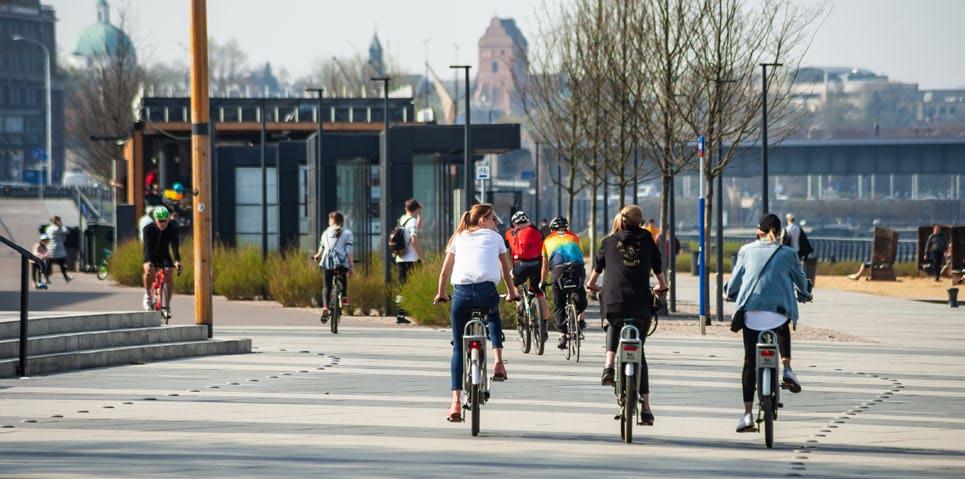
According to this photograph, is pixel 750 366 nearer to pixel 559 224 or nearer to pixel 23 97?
pixel 559 224

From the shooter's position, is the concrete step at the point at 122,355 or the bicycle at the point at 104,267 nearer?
the concrete step at the point at 122,355

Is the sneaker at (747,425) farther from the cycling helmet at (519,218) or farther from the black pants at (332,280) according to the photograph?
the black pants at (332,280)

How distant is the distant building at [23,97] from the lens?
164 metres

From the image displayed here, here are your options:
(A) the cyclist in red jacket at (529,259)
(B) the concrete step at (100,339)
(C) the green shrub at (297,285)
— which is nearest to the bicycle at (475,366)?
(B) the concrete step at (100,339)

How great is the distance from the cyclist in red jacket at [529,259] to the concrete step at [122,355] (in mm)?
3028

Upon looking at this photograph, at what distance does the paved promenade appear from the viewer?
10.7 m

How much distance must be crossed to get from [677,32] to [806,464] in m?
18.4

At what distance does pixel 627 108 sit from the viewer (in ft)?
103

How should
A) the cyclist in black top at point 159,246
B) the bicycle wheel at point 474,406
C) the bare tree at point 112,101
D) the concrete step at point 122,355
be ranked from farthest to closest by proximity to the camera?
the bare tree at point 112,101, the cyclist in black top at point 159,246, the concrete step at point 122,355, the bicycle wheel at point 474,406

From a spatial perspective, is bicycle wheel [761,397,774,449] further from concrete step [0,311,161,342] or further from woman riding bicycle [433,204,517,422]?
concrete step [0,311,161,342]

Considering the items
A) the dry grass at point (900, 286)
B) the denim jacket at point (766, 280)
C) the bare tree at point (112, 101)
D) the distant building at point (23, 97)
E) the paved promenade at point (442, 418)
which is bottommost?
the dry grass at point (900, 286)

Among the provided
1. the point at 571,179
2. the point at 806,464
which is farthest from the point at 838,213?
the point at 806,464

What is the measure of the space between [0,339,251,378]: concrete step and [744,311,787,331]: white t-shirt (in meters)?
7.34

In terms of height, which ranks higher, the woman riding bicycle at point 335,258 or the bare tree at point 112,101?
the bare tree at point 112,101
